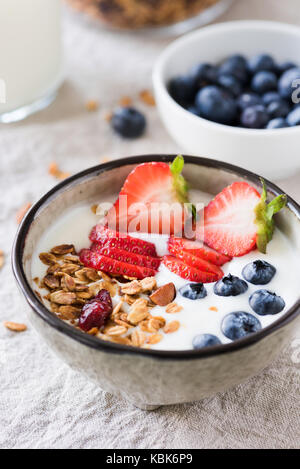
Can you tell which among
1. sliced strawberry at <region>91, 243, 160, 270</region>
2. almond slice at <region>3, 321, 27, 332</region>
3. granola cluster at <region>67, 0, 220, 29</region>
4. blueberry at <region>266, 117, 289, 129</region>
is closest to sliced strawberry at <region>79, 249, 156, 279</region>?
sliced strawberry at <region>91, 243, 160, 270</region>

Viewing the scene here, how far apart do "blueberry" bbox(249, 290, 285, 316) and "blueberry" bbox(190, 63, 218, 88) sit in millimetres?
743

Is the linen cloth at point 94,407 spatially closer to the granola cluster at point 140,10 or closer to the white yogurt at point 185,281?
the white yogurt at point 185,281

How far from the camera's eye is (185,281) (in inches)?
38.4

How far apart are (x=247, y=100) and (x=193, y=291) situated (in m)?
0.66

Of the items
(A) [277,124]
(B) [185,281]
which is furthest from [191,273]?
(A) [277,124]

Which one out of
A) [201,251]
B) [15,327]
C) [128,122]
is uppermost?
[201,251]

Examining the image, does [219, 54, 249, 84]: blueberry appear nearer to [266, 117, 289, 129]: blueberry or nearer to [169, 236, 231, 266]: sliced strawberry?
[266, 117, 289, 129]: blueberry

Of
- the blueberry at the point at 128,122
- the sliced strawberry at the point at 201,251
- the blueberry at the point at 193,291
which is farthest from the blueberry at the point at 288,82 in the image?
the blueberry at the point at 193,291

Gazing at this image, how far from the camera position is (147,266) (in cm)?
100

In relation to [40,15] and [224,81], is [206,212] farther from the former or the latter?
[40,15]

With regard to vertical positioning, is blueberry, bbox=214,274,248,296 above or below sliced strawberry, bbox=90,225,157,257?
above

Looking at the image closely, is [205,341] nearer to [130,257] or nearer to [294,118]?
[130,257]

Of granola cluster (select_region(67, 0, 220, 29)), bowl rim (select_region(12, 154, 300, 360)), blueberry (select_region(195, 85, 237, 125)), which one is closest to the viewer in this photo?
bowl rim (select_region(12, 154, 300, 360))

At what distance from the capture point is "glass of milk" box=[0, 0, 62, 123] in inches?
56.4
